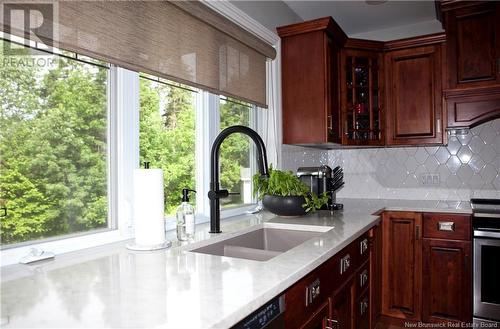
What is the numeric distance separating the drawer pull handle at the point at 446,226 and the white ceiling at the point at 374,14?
1758 millimetres

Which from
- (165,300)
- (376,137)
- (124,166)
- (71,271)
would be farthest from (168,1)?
(376,137)

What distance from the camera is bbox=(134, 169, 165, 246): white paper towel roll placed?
4.22ft

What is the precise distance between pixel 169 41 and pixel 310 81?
1338mm

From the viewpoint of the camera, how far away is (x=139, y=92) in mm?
1675

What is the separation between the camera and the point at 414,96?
119 inches

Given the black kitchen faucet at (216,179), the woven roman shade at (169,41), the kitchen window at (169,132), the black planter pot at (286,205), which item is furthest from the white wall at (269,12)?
the black planter pot at (286,205)

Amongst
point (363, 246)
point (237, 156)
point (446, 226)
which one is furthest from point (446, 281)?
point (237, 156)

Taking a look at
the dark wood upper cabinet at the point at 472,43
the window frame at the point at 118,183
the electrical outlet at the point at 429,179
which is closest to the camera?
the window frame at the point at 118,183

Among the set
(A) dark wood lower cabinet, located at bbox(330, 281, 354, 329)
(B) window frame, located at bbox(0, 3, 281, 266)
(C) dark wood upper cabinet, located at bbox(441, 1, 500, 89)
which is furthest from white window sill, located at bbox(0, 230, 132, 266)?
(C) dark wood upper cabinet, located at bbox(441, 1, 500, 89)

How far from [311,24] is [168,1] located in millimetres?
1321

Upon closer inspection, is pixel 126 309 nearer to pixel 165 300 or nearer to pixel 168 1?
pixel 165 300

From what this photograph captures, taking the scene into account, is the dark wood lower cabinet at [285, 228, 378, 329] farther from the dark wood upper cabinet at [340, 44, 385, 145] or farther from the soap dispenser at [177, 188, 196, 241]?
the dark wood upper cabinet at [340, 44, 385, 145]

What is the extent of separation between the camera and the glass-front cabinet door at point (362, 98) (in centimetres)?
305

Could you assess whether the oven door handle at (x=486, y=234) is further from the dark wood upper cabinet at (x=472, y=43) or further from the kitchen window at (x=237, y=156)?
the kitchen window at (x=237, y=156)
